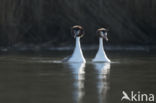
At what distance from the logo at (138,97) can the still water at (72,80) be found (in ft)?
0.40

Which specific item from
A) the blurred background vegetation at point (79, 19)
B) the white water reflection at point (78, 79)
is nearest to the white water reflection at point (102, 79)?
the white water reflection at point (78, 79)

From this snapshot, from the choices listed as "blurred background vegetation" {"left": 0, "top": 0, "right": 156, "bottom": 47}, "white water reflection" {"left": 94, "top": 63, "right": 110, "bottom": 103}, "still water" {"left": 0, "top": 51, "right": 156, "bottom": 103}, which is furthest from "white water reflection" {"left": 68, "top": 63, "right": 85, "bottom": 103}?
"blurred background vegetation" {"left": 0, "top": 0, "right": 156, "bottom": 47}

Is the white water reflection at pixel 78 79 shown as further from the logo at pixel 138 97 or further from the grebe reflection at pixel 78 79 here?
the logo at pixel 138 97

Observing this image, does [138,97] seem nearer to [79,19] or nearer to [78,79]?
[78,79]

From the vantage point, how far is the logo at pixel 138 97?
1099 cm

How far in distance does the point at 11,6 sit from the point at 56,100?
1676 centimetres

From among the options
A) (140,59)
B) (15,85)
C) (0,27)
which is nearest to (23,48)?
(0,27)

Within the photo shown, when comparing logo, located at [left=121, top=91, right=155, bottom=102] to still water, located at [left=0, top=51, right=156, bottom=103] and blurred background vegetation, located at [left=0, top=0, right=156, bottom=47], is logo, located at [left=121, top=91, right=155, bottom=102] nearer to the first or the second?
still water, located at [left=0, top=51, right=156, bottom=103]

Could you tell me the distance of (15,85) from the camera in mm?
13070

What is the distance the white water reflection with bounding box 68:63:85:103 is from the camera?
11.4 meters

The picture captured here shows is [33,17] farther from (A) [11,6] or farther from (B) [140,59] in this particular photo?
(B) [140,59]

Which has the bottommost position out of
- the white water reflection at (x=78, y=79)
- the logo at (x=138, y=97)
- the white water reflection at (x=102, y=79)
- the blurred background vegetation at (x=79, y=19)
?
A: the logo at (x=138, y=97)

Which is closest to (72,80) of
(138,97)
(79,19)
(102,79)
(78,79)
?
(78,79)

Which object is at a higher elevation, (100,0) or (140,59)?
(100,0)
